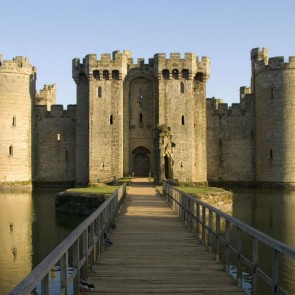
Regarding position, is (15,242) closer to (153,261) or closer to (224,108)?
(153,261)

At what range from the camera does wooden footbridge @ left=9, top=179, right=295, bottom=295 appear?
601 centimetres

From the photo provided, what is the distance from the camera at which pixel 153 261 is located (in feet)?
31.4

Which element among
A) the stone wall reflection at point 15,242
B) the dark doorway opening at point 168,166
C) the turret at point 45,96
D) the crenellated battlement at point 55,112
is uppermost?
the turret at point 45,96

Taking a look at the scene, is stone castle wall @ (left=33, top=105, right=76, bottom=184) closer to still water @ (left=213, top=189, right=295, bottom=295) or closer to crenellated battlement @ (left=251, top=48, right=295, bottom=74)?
crenellated battlement @ (left=251, top=48, right=295, bottom=74)

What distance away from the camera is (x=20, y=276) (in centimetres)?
1343

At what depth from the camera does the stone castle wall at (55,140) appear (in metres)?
48.0

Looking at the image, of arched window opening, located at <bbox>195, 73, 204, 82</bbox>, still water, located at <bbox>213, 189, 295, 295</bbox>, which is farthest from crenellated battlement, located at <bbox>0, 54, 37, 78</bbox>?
still water, located at <bbox>213, 189, 295, 295</bbox>

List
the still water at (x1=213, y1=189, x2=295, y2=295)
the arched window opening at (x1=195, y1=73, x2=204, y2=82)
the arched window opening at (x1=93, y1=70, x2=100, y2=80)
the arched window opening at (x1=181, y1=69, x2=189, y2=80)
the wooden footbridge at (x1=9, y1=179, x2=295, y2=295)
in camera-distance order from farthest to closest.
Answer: the arched window opening at (x1=195, y1=73, x2=204, y2=82) → the arched window opening at (x1=93, y1=70, x2=100, y2=80) → the arched window opening at (x1=181, y1=69, x2=189, y2=80) → the still water at (x1=213, y1=189, x2=295, y2=295) → the wooden footbridge at (x1=9, y1=179, x2=295, y2=295)

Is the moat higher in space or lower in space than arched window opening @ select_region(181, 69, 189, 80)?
lower

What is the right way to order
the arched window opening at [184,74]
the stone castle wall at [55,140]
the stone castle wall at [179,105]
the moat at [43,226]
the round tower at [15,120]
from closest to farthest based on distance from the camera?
the moat at [43,226] < the stone castle wall at [179,105] < the arched window opening at [184,74] < the round tower at [15,120] < the stone castle wall at [55,140]

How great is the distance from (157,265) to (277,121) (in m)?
36.9

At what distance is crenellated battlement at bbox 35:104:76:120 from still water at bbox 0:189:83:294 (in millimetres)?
16912

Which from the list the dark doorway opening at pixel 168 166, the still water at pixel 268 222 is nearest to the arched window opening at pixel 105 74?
the dark doorway opening at pixel 168 166

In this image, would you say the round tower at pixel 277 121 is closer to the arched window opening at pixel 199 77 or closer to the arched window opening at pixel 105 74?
the arched window opening at pixel 199 77
